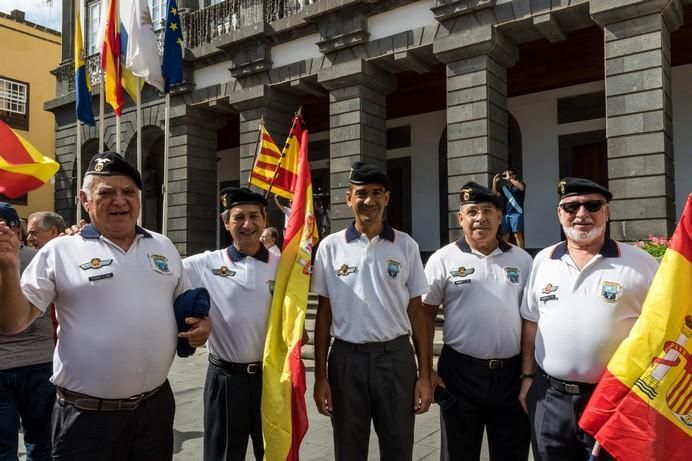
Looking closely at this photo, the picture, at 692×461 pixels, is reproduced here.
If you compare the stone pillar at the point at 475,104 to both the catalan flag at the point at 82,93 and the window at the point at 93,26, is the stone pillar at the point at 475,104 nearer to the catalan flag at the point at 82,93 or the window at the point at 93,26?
A: the catalan flag at the point at 82,93

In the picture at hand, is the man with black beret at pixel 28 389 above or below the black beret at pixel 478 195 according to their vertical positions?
below

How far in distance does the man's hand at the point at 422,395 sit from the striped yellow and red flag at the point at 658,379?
3.49 feet

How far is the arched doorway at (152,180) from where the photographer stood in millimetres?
17812

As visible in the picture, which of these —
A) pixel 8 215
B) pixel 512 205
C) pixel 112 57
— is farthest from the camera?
pixel 112 57

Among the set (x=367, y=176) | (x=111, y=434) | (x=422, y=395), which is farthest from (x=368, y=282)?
(x=111, y=434)

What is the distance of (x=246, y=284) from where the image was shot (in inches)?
147

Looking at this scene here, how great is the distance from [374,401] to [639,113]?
318 inches

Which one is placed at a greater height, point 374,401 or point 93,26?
point 93,26

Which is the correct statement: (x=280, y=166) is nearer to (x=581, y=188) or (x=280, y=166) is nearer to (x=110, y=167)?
(x=110, y=167)

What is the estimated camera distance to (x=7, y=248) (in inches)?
88.9

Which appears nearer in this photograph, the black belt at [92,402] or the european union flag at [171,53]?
the black belt at [92,402]

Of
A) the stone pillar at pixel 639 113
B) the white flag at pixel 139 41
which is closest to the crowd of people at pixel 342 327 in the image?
the stone pillar at pixel 639 113

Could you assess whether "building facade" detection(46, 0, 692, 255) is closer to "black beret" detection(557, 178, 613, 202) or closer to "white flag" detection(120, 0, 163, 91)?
"white flag" detection(120, 0, 163, 91)

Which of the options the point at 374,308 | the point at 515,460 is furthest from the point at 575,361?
the point at 374,308
